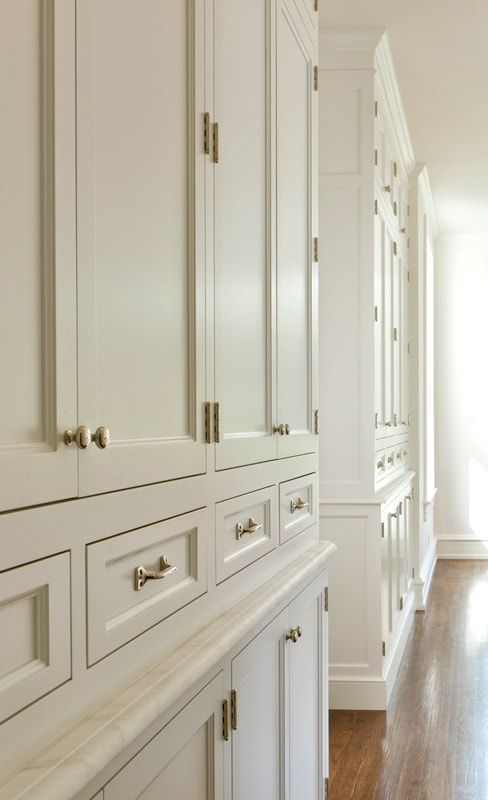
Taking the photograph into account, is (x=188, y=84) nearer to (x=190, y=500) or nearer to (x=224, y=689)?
(x=190, y=500)

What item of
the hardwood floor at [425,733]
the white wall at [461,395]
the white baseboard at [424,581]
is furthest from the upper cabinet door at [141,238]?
the white wall at [461,395]

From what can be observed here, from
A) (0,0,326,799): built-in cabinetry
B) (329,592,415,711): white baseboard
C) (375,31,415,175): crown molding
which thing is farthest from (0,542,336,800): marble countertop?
(375,31,415,175): crown molding

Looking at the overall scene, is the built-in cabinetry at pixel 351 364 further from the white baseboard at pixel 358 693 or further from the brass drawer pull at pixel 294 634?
the brass drawer pull at pixel 294 634

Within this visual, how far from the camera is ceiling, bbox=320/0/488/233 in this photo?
3707 millimetres

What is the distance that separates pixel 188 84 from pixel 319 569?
54.3 inches

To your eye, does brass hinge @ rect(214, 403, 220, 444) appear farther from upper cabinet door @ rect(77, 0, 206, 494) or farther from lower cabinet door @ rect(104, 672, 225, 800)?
lower cabinet door @ rect(104, 672, 225, 800)

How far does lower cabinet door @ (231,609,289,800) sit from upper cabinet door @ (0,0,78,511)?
81 cm

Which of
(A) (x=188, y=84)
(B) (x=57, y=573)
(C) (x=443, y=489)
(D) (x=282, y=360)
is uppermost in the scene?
(A) (x=188, y=84)

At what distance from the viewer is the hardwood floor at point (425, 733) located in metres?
3.19

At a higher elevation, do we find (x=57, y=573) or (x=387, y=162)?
(x=387, y=162)

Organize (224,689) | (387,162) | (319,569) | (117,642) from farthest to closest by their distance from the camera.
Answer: (387,162)
(319,569)
(224,689)
(117,642)

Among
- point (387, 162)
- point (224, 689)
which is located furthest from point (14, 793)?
point (387, 162)

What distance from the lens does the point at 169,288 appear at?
1351 mm

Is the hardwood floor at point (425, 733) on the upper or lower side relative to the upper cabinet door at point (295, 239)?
lower
